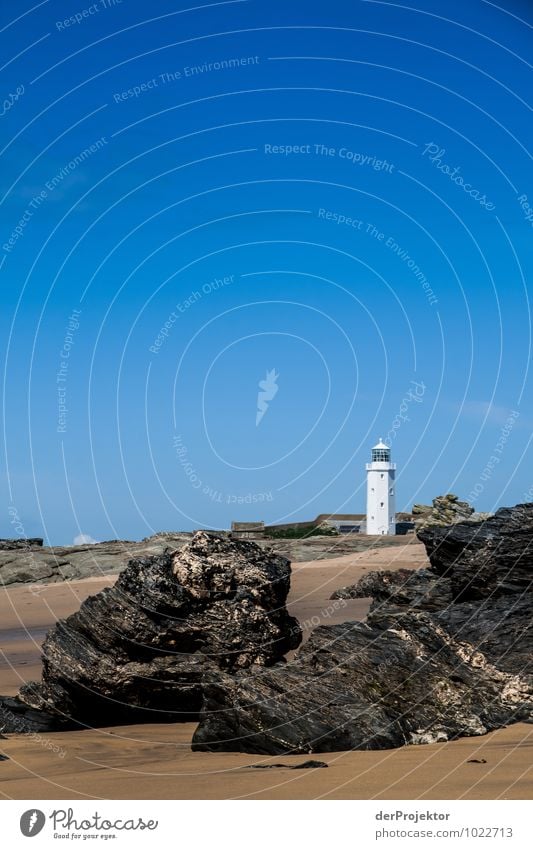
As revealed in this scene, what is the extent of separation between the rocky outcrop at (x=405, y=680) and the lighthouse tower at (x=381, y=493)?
68760mm

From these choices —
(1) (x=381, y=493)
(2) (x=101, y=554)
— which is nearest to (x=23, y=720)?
(2) (x=101, y=554)

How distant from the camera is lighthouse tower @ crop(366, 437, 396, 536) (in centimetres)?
8319

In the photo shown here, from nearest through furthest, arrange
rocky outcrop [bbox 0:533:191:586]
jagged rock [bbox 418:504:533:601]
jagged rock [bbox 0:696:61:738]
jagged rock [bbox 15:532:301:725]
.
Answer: jagged rock [bbox 0:696:61:738] → jagged rock [bbox 15:532:301:725] → jagged rock [bbox 418:504:533:601] → rocky outcrop [bbox 0:533:191:586]

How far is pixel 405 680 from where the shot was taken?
9031mm

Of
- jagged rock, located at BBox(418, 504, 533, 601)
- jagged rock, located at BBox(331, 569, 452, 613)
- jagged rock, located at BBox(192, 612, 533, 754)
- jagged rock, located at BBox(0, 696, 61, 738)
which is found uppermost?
jagged rock, located at BBox(418, 504, 533, 601)

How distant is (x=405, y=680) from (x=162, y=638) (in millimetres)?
3283

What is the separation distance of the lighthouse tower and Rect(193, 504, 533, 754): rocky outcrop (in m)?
68.8

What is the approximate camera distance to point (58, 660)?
429 inches

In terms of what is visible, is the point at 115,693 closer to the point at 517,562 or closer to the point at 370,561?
the point at 517,562

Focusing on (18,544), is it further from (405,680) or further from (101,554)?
(405,680)

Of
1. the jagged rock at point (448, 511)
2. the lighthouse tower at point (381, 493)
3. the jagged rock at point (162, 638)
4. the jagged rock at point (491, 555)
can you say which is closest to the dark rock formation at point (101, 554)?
the jagged rock at point (448, 511)

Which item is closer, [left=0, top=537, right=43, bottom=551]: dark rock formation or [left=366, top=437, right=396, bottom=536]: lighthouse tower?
[left=0, top=537, right=43, bottom=551]: dark rock formation

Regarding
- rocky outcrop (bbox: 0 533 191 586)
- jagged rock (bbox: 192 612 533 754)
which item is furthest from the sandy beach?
rocky outcrop (bbox: 0 533 191 586)

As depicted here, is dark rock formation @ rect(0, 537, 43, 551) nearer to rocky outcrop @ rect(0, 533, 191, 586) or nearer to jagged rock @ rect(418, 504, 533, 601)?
rocky outcrop @ rect(0, 533, 191, 586)
